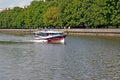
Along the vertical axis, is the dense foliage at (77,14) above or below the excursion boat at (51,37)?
above

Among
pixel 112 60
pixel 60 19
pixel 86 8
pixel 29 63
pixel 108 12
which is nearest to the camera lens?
pixel 29 63

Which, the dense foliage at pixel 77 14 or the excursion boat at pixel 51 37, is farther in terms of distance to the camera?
the dense foliage at pixel 77 14

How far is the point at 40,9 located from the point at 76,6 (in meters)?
46.4

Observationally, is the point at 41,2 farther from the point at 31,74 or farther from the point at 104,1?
the point at 31,74

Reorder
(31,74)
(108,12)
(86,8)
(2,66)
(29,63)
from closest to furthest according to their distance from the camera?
1. (31,74)
2. (2,66)
3. (29,63)
4. (108,12)
5. (86,8)

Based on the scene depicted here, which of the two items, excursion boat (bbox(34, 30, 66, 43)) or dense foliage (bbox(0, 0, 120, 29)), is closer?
excursion boat (bbox(34, 30, 66, 43))

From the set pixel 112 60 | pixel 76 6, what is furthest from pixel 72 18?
pixel 112 60

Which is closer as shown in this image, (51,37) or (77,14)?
(51,37)

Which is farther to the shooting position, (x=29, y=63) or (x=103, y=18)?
(x=103, y=18)

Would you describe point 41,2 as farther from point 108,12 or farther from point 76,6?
point 108,12

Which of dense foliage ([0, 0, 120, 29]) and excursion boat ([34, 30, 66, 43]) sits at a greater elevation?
dense foliage ([0, 0, 120, 29])

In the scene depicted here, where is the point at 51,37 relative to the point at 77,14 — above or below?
below

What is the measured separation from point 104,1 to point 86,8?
1643 cm

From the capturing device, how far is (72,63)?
43.9 metres
